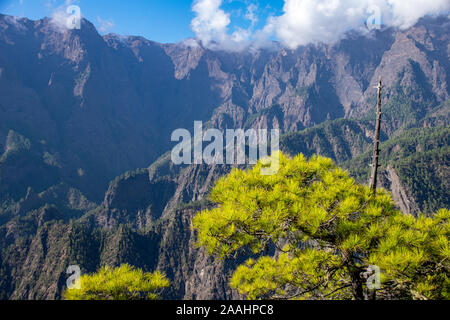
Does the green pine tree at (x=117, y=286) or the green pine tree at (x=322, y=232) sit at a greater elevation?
the green pine tree at (x=322, y=232)

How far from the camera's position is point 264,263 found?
9.43m

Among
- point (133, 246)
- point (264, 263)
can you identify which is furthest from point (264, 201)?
point (133, 246)

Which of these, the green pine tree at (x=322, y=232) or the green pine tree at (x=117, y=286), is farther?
the green pine tree at (x=322, y=232)

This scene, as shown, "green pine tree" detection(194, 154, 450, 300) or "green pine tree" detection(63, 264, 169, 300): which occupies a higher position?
"green pine tree" detection(194, 154, 450, 300)
